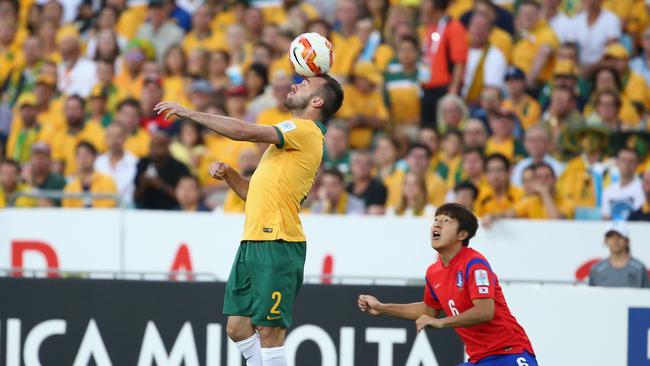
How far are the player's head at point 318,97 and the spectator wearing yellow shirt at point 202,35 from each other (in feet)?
31.4

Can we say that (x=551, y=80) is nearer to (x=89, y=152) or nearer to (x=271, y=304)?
(x=89, y=152)

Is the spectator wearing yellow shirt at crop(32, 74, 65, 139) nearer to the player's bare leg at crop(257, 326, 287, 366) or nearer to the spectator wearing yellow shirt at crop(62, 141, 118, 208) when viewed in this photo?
the spectator wearing yellow shirt at crop(62, 141, 118, 208)

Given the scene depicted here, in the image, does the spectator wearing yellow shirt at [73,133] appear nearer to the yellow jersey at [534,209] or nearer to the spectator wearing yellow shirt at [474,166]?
the spectator wearing yellow shirt at [474,166]

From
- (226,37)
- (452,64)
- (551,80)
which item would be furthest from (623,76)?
(226,37)

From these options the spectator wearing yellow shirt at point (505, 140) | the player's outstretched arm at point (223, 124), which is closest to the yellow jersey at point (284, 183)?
the player's outstretched arm at point (223, 124)

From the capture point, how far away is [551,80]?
15.4m

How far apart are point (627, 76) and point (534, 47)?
1.31 meters

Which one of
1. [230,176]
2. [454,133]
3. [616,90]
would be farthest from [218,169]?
[616,90]

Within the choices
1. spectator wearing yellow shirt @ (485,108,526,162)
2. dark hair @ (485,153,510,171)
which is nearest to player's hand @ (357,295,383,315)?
dark hair @ (485,153,510,171)

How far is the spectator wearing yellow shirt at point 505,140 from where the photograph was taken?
563 inches

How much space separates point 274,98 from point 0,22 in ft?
18.0

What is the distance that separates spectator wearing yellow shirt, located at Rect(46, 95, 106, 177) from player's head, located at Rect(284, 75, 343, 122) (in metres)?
8.42

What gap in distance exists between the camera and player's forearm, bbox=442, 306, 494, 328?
8078mm

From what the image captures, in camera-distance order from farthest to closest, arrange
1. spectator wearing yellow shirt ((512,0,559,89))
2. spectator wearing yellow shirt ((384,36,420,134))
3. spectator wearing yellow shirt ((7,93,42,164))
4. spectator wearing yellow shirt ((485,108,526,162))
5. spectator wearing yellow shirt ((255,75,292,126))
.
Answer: spectator wearing yellow shirt ((7,93,42,164)), spectator wearing yellow shirt ((384,36,420,134)), spectator wearing yellow shirt ((512,0,559,89)), spectator wearing yellow shirt ((255,75,292,126)), spectator wearing yellow shirt ((485,108,526,162))
